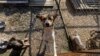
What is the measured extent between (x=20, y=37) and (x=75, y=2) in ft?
2.35

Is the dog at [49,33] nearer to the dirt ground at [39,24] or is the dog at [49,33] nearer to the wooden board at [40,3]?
the dirt ground at [39,24]

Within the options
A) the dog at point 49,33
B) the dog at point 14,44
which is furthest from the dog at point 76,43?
the dog at point 14,44

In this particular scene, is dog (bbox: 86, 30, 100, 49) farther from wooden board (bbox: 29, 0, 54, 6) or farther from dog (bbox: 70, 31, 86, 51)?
wooden board (bbox: 29, 0, 54, 6)

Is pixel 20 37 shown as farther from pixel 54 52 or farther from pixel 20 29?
pixel 54 52

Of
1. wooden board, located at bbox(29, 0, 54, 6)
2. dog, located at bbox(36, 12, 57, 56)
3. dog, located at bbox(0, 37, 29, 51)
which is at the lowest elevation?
dog, located at bbox(0, 37, 29, 51)

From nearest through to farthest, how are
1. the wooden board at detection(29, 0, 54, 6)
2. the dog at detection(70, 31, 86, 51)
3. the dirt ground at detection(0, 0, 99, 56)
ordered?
the dog at detection(70, 31, 86, 51) < the dirt ground at detection(0, 0, 99, 56) < the wooden board at detection(29, 0, 54, 6)

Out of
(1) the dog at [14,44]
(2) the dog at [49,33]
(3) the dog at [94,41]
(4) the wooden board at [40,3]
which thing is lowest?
(3) the dog at [94,41]

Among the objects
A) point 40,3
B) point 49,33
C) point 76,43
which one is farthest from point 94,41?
point 40,3

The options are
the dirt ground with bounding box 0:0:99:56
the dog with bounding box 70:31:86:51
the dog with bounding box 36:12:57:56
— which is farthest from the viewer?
the dirt ground with bounding box 0:0:99:56

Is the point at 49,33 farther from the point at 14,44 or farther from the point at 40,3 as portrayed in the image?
the point at 40,3

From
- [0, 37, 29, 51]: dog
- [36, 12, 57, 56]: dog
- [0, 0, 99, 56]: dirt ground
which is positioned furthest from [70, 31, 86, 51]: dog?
[0, 37, 29, 51]: dog

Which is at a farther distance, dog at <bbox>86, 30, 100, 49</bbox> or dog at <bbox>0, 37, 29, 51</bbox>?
dog at <bbox>86, 30, 100, 49</bbox>

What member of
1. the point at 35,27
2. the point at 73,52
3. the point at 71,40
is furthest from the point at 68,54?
the point at 35,27

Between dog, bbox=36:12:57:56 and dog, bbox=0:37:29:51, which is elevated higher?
dog, bbox=36:12:57:56
